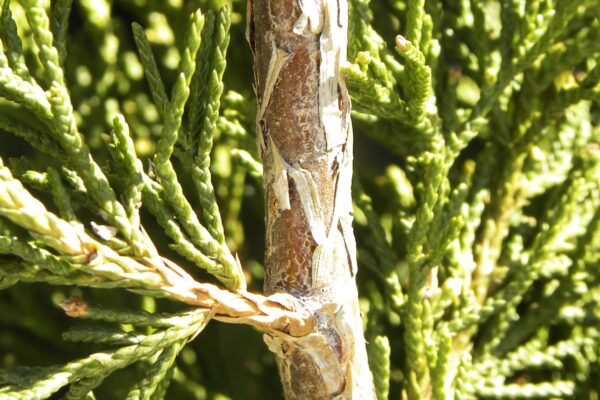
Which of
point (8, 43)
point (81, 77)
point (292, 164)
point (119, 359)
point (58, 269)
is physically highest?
point (81, 77)

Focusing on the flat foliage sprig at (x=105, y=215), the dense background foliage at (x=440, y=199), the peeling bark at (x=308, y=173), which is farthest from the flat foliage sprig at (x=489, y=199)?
the flat foliage sprig at (x=105, y=215)

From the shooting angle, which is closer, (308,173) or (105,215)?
(105,215)

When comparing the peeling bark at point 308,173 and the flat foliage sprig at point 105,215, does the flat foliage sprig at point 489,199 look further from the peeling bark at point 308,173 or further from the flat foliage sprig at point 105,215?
the flat foliage sprig at point 105,215

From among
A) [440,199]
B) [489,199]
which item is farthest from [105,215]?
[489,199]

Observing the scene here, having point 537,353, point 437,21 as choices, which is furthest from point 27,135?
point 537,353

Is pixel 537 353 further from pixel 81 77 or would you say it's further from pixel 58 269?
pixel 81 77

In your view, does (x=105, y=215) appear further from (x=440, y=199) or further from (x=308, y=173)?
(x=440, y=199)
